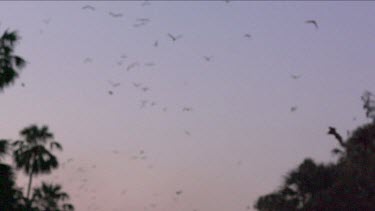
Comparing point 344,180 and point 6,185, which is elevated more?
point 344,180

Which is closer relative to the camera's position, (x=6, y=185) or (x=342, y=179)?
(x=6, y=185)

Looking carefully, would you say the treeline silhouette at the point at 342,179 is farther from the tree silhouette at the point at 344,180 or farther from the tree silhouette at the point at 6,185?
the tree silhouette at the point at 6,185

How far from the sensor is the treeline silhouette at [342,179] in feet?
139

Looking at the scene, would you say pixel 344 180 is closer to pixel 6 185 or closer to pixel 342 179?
pixel 342 179

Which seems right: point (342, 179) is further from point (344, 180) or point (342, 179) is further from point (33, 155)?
point (33, 155)

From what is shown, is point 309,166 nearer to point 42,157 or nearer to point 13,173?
point 42,157

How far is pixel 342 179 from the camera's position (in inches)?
1748

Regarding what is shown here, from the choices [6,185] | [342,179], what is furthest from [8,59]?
[342,179]

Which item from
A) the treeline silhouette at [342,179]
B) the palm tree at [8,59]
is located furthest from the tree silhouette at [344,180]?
the palm tree at [8,59]

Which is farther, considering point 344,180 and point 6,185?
point 344,180

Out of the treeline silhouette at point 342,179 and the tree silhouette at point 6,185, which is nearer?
the tree silhouette at point 6,185

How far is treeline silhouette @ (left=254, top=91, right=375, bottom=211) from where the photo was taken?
139 feet

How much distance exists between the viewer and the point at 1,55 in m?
33.2

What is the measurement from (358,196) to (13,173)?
23779 millimetres
